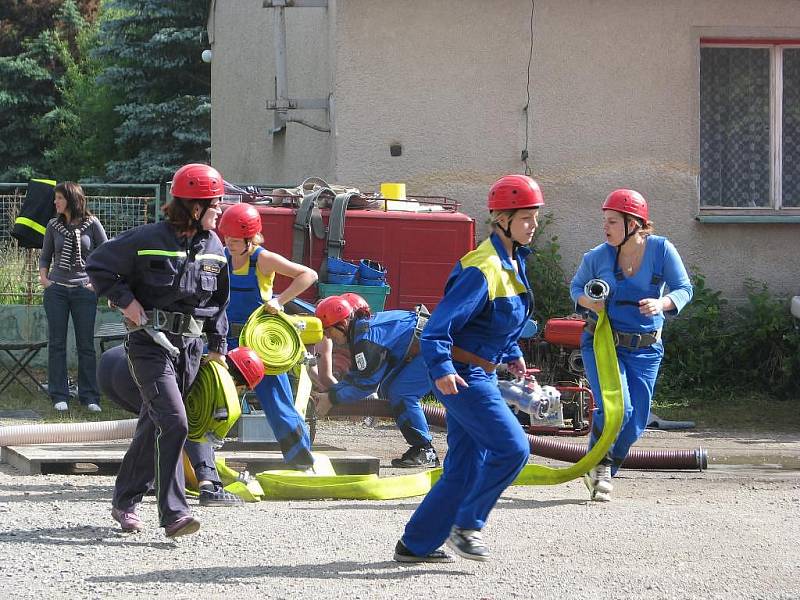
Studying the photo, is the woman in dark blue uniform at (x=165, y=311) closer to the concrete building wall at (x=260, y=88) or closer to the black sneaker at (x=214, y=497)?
the black sneaker at (x=214, y=497)

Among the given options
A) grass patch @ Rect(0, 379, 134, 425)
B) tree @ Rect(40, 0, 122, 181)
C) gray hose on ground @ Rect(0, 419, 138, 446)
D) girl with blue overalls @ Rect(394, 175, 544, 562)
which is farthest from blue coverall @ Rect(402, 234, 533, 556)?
tree @ Rect(40, 0, 122, 181)

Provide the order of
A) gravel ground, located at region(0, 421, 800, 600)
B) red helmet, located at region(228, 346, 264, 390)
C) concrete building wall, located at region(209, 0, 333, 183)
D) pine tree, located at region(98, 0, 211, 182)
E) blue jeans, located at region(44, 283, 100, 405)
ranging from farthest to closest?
1. pine tree, located at region(98, 0, 211, 182)
2. concrete building wall, located at region(209, 0, 333, 183)
3. blue jeans, located at region(44, 283, 100, 405)
4. red helmet, located at region(228, 346, 264, 390)
5. gravel ground, located at region(0, 421, 800, 600)

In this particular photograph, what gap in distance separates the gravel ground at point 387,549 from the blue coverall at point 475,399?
261 millimetres

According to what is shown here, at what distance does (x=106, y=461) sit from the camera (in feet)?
30.2

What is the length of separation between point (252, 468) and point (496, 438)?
3532 millimetres

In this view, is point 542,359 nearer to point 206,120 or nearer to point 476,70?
point 476,70

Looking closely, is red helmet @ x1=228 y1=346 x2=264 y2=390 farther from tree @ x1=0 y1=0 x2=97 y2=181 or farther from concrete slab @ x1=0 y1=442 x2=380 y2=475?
tree @ x1=0 y1=0 x2=97 y2=181

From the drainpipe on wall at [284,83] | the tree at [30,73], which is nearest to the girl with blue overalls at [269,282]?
the drainpipe on wall at [284,83]

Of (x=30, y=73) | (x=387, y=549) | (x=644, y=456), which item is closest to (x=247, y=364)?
(x=387, y=549)

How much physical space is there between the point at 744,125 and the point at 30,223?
289 inches

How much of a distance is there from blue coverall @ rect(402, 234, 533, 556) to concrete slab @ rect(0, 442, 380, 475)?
9.80ft

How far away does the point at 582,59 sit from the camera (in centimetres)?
1442

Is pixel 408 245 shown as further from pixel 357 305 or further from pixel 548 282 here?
pixel 357 305

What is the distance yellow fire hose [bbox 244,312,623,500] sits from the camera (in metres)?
8.29
